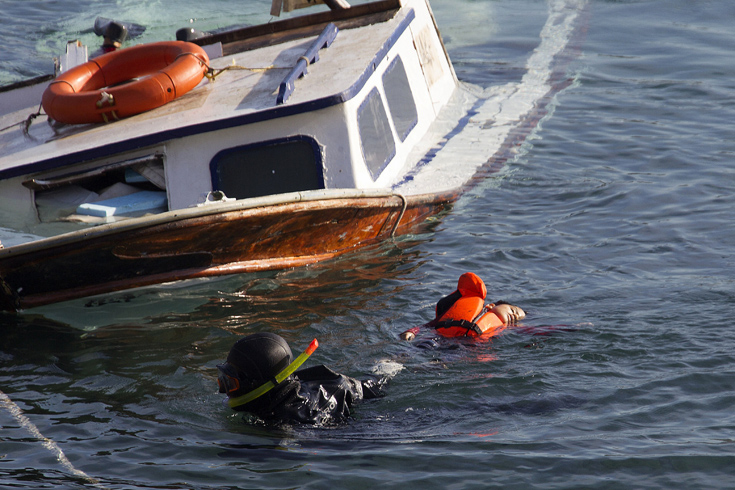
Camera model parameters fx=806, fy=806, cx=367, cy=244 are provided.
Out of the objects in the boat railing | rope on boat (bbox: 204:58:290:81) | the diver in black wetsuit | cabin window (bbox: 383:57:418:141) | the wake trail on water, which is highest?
the boat railing

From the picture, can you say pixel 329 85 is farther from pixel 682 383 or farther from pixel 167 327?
pixel 682 383

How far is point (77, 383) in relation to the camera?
5.52 metres

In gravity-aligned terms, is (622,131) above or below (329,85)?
below

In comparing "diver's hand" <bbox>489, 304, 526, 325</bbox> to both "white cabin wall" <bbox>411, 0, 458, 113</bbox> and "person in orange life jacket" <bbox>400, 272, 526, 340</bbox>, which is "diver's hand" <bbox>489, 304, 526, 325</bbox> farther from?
"white cabin wall" <bbox>411, 0, 458, 113</bbox>

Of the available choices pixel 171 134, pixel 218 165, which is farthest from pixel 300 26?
pixel 171 134

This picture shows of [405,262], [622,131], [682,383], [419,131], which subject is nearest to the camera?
[682,383]

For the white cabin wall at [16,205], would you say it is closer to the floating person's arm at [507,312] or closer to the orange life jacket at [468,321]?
the orange life jacket at [468,321]

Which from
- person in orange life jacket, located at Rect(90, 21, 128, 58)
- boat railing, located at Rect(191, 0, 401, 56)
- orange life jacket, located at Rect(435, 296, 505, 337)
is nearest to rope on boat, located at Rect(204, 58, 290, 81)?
boat railing, located at Rect(191, 0, 401, 56)

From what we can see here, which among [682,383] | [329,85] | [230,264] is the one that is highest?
[329,85]

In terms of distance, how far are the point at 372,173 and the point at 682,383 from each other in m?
3.76

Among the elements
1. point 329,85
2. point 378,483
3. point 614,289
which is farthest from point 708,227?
point 378,483

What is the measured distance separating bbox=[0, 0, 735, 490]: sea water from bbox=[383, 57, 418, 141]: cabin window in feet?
3.55

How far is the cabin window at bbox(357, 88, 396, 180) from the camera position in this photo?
25.3ft

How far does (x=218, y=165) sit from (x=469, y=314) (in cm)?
278
